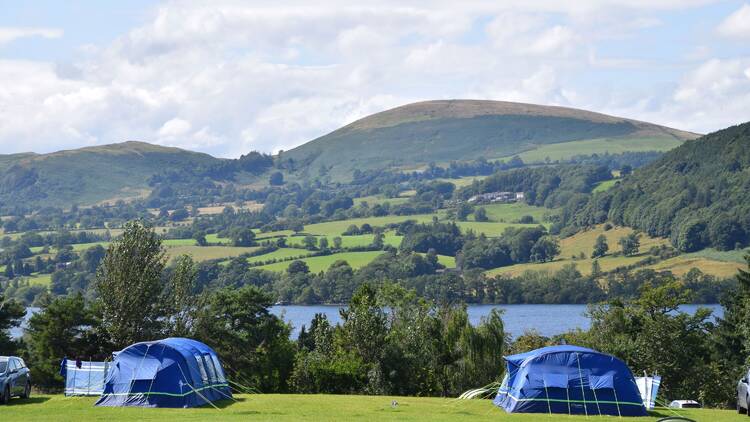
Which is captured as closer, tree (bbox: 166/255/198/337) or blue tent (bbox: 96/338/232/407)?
blue tent (bbox: 96/338/232/407)

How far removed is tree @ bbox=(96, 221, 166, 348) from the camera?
188ft

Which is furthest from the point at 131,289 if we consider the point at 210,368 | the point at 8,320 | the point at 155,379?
the point at 155,379

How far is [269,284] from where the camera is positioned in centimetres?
19600

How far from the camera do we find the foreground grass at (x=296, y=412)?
109 ft

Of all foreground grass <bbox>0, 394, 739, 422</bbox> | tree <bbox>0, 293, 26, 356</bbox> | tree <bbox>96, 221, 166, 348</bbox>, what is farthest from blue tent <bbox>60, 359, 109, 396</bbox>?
tree <bbox>0, 293, 26, 356</bbox>

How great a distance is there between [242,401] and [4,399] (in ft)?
27.2

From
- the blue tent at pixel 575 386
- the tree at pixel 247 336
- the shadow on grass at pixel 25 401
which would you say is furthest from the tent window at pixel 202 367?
the tree at pixel 247 336

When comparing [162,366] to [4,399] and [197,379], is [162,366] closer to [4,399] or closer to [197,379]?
[197,379]

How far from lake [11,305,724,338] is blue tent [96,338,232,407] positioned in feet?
299

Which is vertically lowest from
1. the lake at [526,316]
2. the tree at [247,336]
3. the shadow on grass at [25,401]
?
the lake at [526,316]

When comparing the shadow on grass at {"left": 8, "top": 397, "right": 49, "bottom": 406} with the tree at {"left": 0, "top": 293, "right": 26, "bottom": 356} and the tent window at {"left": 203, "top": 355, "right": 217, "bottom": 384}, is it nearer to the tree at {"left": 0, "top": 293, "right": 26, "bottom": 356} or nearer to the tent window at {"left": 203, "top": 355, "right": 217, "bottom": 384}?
the tent window at {"left": 203, "top": 355, "right": 217, "bottom": 384}

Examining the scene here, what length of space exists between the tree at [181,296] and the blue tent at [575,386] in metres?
27.3

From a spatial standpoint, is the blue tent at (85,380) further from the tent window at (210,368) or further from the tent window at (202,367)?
the tent window at (202,367)

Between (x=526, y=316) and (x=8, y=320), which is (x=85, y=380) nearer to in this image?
(x=8, y=320)
